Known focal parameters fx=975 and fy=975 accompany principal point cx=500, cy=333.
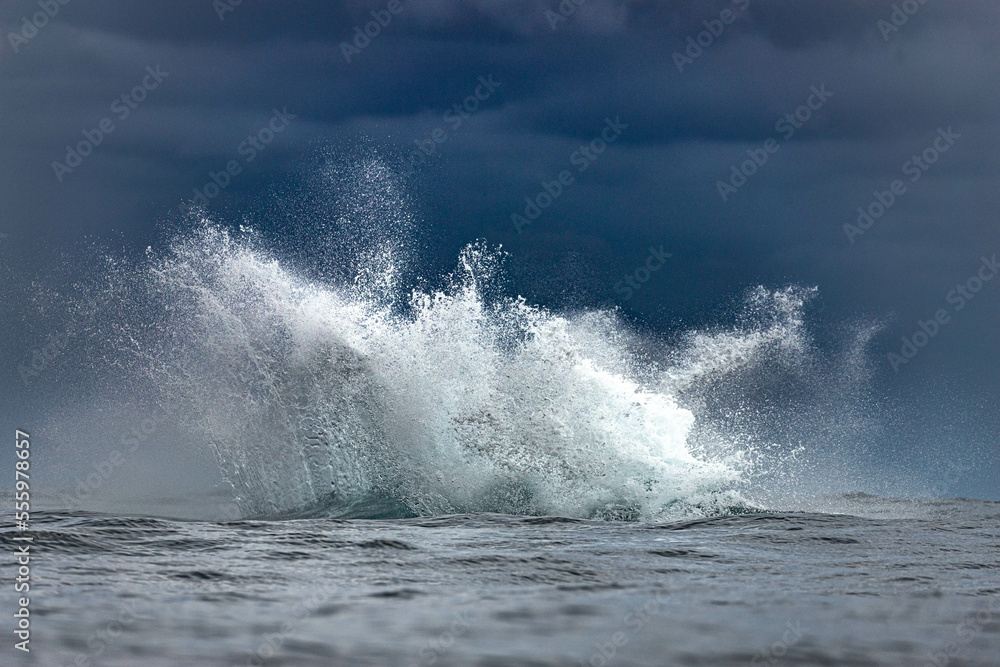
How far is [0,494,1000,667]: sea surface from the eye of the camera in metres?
7.99

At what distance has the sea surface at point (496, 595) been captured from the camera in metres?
7.99

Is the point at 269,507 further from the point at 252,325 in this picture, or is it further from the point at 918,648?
the point at 918,648

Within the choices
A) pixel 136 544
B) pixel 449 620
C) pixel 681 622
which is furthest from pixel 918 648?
pixel 136 544

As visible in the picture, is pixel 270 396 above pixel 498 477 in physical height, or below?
above

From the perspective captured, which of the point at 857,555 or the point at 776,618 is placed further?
the point at 857,555

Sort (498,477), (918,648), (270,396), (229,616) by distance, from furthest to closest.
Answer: (270,396)
(498,477)
(229,616)
(918,648)

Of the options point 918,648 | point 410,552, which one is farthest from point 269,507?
point 918,648

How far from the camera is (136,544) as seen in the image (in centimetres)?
1333

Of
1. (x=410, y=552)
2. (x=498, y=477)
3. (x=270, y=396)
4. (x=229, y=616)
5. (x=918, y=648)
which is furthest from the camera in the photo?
(x=270, y=396)

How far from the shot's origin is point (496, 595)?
34.0 ft

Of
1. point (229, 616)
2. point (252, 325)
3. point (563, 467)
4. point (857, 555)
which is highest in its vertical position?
point (252, 325)

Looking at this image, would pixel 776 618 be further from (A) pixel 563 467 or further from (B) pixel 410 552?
(A) pixel 563 467

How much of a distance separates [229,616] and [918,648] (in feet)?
20.1

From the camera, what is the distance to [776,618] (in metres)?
9.34
